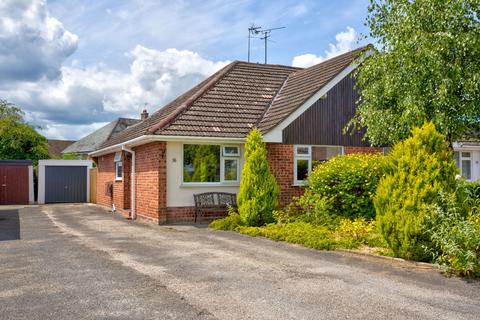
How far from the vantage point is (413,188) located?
809 centimetres

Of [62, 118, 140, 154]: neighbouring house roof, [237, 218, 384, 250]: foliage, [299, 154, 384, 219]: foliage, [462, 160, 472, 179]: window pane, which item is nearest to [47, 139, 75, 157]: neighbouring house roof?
[62, 118, 140, 154]: neighbouring house roof

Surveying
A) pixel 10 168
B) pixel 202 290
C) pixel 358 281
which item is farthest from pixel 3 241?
pixel 10 168

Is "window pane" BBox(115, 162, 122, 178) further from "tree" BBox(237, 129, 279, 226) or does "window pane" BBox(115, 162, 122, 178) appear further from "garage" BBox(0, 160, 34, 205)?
"garage" BBox(0, 160, 34, 205)

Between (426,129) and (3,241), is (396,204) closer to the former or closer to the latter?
Answer: (426,129)

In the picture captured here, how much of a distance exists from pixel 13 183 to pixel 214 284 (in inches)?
901

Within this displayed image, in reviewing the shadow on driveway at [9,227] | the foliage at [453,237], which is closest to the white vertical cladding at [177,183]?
the shadow on driveway at [9,227]

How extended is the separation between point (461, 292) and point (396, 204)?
215cm

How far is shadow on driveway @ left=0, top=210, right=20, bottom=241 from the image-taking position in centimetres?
1226

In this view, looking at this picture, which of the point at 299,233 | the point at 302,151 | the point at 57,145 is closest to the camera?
the point at 299,233

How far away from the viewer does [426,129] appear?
8.41m

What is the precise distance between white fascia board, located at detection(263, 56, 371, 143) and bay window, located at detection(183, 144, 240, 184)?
1330 millimetres

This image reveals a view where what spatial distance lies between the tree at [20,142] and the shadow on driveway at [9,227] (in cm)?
1704

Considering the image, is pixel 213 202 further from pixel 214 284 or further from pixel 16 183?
pixel 16 183

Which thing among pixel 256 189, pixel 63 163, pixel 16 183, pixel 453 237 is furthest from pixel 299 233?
pixel 16 183
